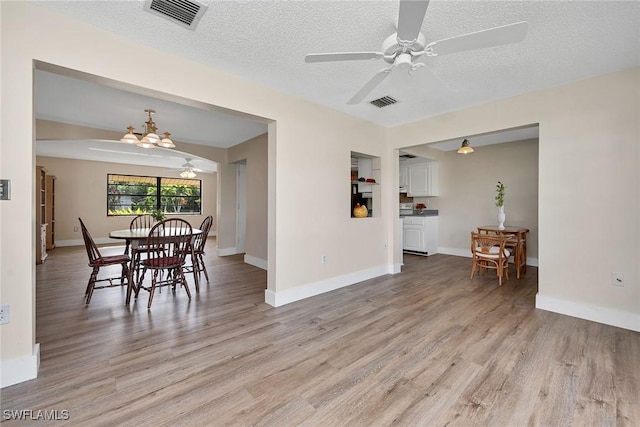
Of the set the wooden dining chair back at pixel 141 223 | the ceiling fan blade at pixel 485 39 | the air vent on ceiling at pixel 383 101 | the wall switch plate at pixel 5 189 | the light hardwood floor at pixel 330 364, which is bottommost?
the light hardwood floor at pixel 330 364

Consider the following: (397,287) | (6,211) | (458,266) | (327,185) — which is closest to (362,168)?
(327,185)

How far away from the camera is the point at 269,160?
3244 mm

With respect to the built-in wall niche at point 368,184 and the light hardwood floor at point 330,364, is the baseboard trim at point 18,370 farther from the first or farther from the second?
the built-in wall niche at point 368,184

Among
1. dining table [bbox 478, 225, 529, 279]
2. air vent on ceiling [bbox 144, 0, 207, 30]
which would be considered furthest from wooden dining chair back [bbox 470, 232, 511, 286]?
air vent on ceiling [bbox 144, 0, 207, 30]

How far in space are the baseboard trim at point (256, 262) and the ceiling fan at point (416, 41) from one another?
3.73 metres

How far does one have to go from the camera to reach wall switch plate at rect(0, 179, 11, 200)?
1.68m

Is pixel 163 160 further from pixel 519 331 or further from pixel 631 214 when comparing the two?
pixel 631 214

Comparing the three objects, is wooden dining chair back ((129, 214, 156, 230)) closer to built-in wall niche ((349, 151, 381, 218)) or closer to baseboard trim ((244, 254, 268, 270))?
baseboard trim ((244, 254, 268, 270))

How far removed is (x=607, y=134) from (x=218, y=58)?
379 centimetres

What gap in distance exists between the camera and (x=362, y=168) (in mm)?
4719

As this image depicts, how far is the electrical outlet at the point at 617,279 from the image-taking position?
262 cm

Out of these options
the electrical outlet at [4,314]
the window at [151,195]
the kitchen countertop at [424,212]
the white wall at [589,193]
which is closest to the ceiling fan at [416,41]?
the white wall at [589,193]

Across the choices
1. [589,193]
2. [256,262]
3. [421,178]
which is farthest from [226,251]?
[589,193]

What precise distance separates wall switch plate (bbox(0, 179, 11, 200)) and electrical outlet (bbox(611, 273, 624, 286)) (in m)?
4.96
